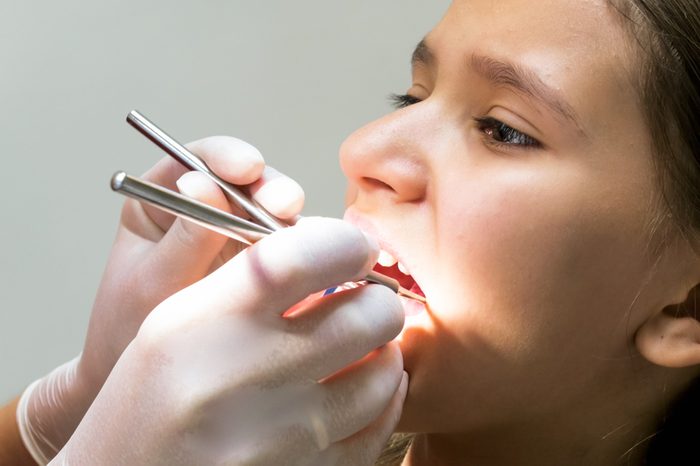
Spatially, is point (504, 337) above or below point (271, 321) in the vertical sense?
below

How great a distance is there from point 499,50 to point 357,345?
40 centimetres

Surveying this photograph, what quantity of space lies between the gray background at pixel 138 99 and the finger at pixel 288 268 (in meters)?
1.26

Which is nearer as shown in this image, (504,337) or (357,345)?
(357,345)

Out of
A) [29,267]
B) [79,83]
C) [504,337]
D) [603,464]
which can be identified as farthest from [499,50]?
[29,267]

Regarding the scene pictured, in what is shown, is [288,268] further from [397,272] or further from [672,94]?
[672,94]

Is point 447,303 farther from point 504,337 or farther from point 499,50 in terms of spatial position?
point 499,50

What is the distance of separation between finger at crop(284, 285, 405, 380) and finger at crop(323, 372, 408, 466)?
0.34ft

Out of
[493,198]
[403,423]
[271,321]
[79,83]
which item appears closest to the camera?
[271,321]

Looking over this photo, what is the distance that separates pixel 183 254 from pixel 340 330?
0.38 metres

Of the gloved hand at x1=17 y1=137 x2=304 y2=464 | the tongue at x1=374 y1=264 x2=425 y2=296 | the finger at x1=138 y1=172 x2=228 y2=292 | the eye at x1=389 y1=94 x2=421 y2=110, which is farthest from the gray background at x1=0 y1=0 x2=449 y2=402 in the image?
the tongue at x1=374 y1=264 x2=425 y2=296

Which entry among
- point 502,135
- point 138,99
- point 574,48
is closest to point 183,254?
point 502,135

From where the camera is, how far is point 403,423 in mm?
1262

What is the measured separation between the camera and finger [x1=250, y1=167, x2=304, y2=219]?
120cm

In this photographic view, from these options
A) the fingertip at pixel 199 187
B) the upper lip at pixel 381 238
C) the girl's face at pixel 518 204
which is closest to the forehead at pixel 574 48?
the girl's face at pixel 518 204
